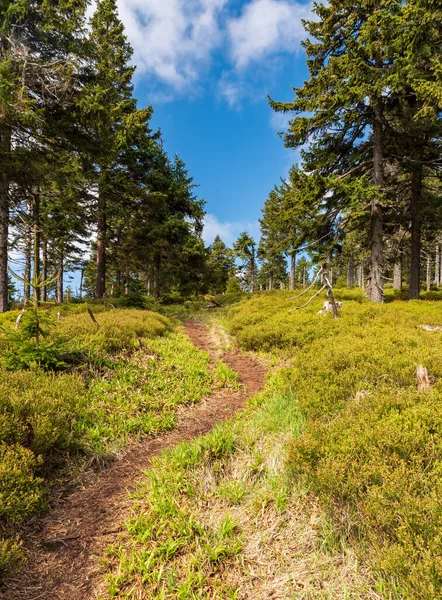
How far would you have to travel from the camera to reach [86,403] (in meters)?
4.85

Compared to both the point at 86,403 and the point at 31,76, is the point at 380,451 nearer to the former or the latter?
the point at 86,403

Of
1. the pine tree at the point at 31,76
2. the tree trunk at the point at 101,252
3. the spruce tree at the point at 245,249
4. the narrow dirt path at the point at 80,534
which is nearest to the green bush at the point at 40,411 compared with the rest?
the narrow dirt path at the point at 80,534

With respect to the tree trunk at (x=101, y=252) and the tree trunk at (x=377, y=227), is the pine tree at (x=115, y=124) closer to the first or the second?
the tree trunk at (x=101, y=252)

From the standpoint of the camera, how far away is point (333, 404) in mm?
4148

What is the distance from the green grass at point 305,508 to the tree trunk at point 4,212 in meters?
10.4

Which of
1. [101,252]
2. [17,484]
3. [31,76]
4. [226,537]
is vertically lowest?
[226,537]

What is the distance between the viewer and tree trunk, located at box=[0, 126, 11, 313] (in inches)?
394

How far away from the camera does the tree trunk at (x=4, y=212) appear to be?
1000 cm

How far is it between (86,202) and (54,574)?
18.3m

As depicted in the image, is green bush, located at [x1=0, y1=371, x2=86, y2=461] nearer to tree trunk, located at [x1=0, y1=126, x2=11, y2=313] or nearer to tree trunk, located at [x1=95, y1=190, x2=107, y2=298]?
tree trunk, located at [x1=0, y1=126, x2=11, y2=313]

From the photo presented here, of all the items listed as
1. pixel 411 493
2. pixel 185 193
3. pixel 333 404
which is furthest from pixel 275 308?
pixel 185 193

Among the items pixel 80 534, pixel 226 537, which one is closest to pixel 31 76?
pixel 80 534

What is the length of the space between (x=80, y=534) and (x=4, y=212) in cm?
1198

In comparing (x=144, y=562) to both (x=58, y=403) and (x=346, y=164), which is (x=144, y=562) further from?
(x=346, y=164)
